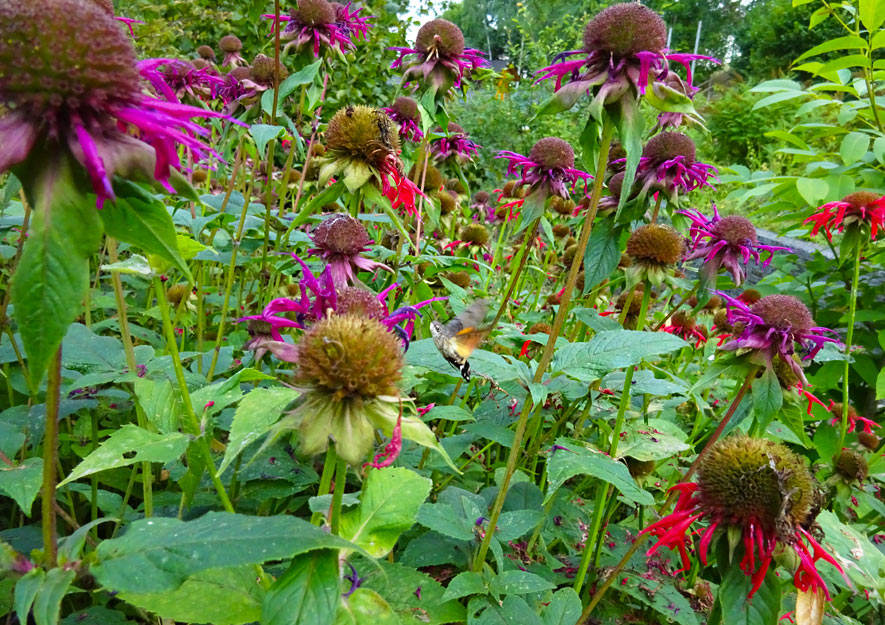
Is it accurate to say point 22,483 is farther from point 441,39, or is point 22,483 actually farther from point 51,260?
point 441,39

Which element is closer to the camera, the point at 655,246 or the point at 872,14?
A: the point at 655,246

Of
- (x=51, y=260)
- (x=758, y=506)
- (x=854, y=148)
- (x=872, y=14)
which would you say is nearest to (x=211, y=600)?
(x=51, y=260)

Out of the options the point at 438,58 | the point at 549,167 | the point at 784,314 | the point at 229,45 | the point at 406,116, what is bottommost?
the point at 784,314

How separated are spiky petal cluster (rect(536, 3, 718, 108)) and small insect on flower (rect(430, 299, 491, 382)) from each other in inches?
14.2

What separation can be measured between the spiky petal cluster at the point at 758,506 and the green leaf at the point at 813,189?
56.8 inches

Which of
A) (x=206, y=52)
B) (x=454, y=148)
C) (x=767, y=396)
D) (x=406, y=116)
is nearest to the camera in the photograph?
(x=767, y=396)

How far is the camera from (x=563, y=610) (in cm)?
88

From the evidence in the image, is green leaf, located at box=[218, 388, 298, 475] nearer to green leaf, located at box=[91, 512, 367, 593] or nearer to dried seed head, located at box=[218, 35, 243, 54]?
green leaf, located at box=[91, 512, 367, 593]

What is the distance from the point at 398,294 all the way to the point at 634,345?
2.97 feet

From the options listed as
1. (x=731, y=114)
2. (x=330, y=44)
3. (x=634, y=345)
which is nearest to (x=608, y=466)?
(x=634, y=345)

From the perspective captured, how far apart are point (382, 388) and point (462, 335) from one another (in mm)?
274

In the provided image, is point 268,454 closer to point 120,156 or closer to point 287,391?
point 287,391

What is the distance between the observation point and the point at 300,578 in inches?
22.0

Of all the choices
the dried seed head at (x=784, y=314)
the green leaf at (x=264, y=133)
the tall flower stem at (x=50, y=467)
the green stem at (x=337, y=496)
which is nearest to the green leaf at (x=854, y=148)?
the dried seed head at (x=784, y=314)
